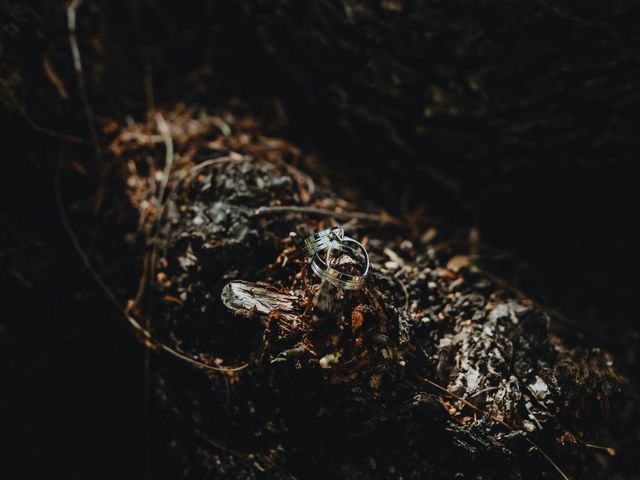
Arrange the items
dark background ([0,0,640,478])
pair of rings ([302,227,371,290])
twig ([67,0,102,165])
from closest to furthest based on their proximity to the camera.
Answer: pair of rings ([302,227,371,290]), dark background ([0,0,640,478]), twig ([67,0,102,165])

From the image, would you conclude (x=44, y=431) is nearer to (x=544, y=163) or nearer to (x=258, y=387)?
(x=258, y=387)

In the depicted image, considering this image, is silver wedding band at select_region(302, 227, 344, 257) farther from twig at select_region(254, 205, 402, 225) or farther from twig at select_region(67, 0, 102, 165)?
twig at select_region(67, 0, 102, 165)

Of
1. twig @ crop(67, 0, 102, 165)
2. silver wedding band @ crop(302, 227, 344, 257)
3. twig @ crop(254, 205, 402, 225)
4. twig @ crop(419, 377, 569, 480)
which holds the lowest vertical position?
twig @ crop(419, 377, 569, 480)

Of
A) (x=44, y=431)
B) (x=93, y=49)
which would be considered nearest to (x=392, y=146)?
(x=93, y=49)

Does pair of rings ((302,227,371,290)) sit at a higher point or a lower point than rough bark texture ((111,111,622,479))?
higher

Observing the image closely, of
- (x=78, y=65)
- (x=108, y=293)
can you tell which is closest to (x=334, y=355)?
(x=108, y=293)

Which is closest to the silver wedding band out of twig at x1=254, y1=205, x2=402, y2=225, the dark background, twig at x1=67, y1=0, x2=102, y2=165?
twig at x1=254, y1=205, x2=402, y2=225
